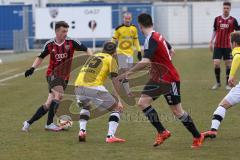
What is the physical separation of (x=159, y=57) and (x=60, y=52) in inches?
97.8

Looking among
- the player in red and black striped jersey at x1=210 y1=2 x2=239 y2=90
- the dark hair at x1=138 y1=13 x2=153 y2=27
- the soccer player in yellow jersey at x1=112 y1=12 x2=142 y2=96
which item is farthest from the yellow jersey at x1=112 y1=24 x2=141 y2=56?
the dark hair at x1=138 y1=13 x2=153 y2=27

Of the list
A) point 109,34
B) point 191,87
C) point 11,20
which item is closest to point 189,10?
point 109,34

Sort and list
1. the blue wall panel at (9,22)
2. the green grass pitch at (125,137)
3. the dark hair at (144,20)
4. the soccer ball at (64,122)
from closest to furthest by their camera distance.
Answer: the green grass pitch at (125,137), the dark hair at (144,20), the soccer ball at (64,122), the blue wall panel at (9,22)

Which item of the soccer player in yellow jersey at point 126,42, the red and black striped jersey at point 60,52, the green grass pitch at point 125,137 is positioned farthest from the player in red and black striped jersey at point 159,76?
the soccer player in yellow jersey at point 126,42

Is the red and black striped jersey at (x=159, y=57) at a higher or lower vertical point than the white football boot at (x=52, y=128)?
A: higher

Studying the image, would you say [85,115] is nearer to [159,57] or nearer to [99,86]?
[99,86]

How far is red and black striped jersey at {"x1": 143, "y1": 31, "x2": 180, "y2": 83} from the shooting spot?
401 inches

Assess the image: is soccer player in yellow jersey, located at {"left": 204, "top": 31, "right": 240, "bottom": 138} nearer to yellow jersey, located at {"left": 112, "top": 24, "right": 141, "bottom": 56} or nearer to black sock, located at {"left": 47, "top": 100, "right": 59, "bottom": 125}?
black sock, located at {"left": 47, "top": 100, "right": 59, "bottom": 125}

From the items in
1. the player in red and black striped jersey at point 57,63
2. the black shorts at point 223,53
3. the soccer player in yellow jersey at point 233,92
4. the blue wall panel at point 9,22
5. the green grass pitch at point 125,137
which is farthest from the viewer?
the blue wall panel at point 9,22

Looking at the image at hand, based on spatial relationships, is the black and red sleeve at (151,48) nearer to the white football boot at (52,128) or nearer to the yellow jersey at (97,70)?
the yellow jersey at (97,70)

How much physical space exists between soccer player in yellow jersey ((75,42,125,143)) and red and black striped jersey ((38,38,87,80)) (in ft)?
3.67

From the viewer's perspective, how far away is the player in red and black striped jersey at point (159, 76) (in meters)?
10.2

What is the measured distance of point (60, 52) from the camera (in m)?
12.2

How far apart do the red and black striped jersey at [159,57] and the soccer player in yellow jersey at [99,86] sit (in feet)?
2.77
